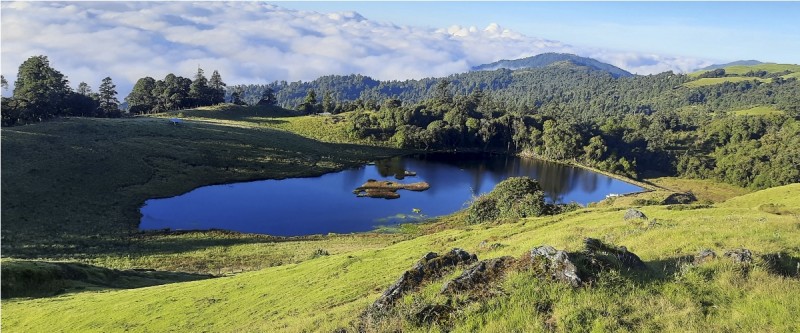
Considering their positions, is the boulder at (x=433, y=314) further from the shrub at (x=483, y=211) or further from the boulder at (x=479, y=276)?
the shrub at (x=483, y=211)

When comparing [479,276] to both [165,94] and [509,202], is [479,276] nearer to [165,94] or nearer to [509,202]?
[509,202]

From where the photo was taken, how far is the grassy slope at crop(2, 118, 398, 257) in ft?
195

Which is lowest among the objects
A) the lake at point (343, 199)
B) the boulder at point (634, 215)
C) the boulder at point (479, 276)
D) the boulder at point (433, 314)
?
the lake at point (343, 199)

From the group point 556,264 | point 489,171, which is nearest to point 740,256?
point 556,264

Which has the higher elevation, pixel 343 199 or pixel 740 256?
pixel 740 256

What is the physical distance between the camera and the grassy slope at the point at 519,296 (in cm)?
1295

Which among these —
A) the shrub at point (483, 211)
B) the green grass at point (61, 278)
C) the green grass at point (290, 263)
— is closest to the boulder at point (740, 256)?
the green grass at point (290, 263)

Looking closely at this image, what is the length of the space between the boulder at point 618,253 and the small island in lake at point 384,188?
83711 mm

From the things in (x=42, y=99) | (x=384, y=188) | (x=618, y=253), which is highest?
(x=42, y=99)

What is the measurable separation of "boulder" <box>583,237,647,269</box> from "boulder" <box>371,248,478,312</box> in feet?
15.2

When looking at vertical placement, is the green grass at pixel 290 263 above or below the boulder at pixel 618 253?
below

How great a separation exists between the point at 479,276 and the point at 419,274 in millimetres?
2752

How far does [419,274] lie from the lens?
17484mm

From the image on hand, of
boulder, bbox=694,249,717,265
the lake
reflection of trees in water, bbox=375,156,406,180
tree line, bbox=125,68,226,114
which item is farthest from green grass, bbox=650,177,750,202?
tree line, bbox=125,68,226,114
